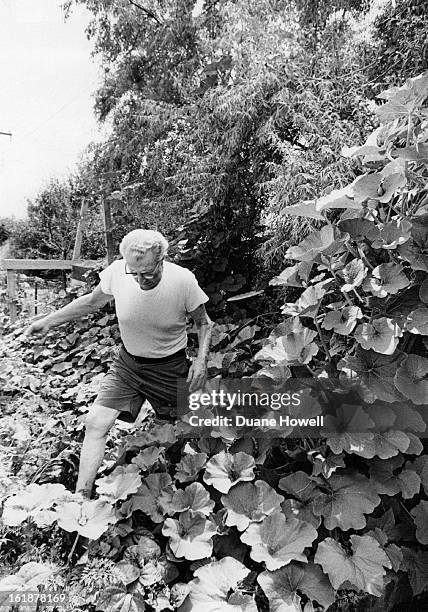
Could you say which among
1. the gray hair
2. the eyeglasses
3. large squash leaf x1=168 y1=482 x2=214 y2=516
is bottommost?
large squash leaf x1=168 y1=482 x2=214 y2=516

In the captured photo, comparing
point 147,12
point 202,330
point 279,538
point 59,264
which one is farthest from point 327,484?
point 147,12

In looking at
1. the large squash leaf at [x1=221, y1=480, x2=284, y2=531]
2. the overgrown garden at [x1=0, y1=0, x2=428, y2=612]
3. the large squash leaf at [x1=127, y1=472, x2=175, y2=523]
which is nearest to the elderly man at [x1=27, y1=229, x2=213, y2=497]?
the overgrown garden at [x1=0, y1=0, x2=428, y2=612]

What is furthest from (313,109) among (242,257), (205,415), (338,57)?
(205,415)

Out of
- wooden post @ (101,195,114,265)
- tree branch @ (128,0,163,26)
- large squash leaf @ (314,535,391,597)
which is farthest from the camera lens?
tree branch @ (128,0,163,26)

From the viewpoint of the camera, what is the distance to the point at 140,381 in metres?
2.30

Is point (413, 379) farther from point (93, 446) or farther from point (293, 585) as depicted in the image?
point (93, 446)

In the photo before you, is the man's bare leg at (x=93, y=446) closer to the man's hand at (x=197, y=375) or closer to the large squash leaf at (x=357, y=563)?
the man's hand at (x=197, y=375)

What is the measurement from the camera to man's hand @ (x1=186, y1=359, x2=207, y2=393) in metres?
2.27

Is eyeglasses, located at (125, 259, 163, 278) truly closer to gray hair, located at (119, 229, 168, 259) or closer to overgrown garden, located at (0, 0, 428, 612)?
gray hair, located at (119, 229, 168, 259)

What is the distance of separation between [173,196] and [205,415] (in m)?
3.20

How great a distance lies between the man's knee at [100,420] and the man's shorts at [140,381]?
5 centimetres

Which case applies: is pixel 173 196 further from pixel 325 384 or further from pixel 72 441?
pixel 325 384

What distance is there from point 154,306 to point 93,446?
24.7 inches

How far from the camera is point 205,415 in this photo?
6.57 feet
